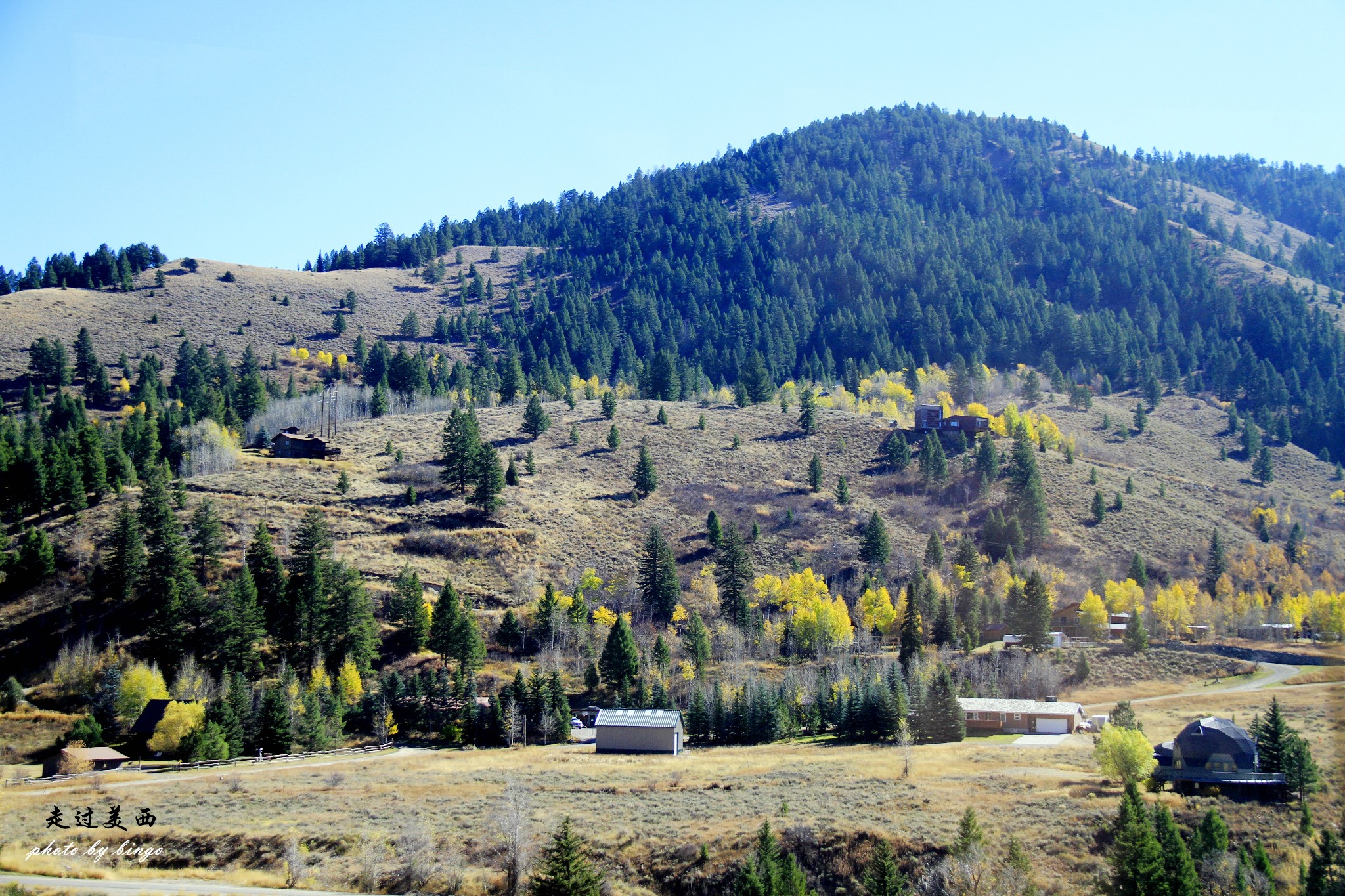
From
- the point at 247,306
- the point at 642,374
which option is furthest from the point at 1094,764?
the point at 247,306

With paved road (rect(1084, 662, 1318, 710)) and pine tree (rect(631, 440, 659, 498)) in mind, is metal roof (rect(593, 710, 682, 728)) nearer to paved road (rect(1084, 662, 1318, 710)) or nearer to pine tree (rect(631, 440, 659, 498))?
paved road (rect(1084, 662, 1318, 710))

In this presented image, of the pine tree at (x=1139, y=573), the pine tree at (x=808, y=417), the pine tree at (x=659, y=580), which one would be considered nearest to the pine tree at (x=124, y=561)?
the pine tree at (x=659, y=580)

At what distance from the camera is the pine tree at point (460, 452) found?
321ft

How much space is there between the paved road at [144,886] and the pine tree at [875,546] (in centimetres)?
6456

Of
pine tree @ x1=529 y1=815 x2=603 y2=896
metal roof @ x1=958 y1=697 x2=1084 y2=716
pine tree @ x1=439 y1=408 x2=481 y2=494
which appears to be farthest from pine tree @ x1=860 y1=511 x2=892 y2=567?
pine tree @ x1=529 y1=815 x2=603 y2=896

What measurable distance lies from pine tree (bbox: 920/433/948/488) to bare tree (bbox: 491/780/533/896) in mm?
77564

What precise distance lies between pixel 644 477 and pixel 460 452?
19.5m

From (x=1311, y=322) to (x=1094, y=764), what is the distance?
16162cm

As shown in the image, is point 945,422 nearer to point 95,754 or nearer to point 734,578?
point 734,578

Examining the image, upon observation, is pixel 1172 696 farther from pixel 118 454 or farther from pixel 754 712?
pixel 118 454

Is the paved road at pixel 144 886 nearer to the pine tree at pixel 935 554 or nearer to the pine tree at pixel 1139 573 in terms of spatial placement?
the pine tree at pixel 935 554

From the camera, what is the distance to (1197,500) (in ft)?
378

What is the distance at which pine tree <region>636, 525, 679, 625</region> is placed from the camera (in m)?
84.0

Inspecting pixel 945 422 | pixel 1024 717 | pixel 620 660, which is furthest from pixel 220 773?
pixel 945 422
